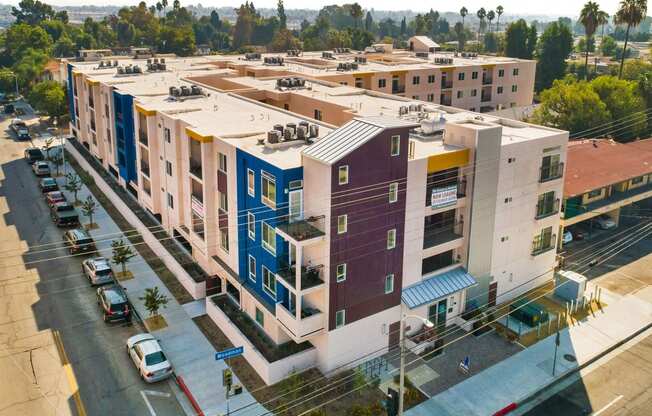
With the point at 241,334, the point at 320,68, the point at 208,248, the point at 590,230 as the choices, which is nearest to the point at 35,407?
the point at 241,334

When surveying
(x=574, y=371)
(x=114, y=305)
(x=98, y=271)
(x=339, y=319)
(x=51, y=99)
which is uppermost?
(x=51, y=99)

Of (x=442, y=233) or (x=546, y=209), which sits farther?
(x=546, y=209)

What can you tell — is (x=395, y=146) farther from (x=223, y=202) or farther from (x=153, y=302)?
(x=153, y=302)

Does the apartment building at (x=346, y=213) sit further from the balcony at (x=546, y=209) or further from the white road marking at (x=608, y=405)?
the white road marking at (x=608, y=405)

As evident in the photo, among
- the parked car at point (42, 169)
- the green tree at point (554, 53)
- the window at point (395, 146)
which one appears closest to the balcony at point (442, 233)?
the window at point (395, 146)

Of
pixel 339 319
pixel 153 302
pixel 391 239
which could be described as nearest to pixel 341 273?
pixel 339 319
